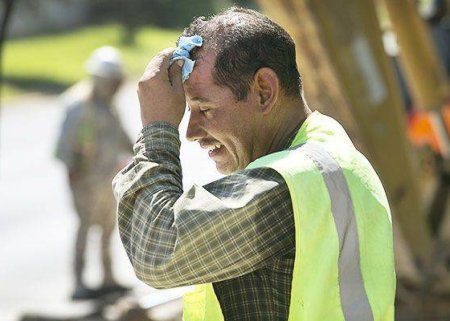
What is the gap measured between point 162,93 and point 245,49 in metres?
0.22

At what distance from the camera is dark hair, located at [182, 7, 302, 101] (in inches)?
104

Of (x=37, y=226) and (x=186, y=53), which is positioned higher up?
(x=186, y=53)

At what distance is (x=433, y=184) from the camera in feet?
27.2

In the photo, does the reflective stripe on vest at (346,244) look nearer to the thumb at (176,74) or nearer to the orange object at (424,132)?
the thumb at (176,74)

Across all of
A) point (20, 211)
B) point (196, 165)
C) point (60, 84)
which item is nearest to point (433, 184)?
point (196, 165)

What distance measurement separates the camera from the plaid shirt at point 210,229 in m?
2.52

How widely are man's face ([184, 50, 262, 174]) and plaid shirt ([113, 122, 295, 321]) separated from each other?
12 centimetres

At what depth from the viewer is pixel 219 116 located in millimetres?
2697

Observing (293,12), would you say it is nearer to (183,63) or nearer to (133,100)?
(183,63)

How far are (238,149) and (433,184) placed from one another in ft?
18.7

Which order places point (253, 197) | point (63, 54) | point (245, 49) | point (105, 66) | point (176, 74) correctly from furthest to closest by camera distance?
point (63, 54) < point (105, 66) < point (176, 74) < point (245, 49) < point (253, 197)

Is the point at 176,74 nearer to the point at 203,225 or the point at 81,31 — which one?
the point at 203,225

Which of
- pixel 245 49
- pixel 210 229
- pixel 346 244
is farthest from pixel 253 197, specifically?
pixel 245 49

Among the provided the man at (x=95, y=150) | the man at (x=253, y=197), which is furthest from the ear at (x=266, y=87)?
the man at (x=95, y=150)
